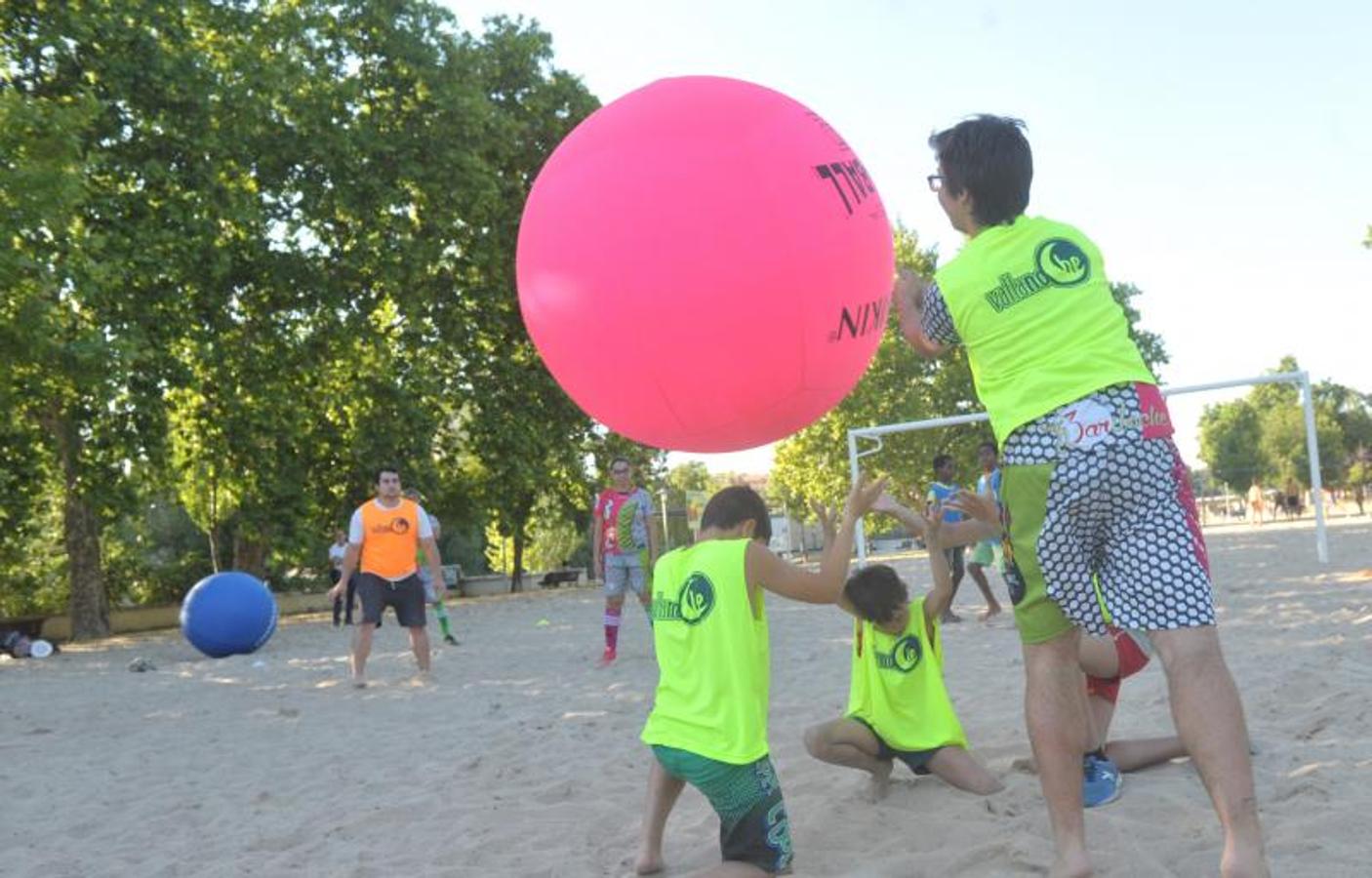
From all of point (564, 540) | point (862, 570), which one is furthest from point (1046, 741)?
point (564, 540)

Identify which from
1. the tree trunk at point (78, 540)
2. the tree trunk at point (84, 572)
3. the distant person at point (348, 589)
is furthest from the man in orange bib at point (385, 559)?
the tree trunk at point (84, 572)

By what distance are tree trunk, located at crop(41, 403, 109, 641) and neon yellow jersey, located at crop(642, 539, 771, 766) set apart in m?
17.0

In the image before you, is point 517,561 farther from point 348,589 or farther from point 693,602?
point 693,602

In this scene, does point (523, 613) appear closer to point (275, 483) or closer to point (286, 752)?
point (275, 483)

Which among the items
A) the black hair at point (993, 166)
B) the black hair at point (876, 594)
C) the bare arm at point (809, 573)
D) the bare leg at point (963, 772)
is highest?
the black hair at point (993, 166)

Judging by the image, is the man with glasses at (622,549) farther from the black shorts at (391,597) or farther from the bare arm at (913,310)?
the bare arm at (913,310)

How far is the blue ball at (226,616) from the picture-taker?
12961mm

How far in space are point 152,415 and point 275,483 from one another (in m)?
3.19

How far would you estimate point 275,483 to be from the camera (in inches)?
789

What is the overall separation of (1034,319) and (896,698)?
1.93 m

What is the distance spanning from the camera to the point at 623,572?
10070 mm

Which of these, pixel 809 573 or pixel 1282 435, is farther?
pixel 1282 435

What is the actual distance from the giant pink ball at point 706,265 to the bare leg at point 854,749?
115 cm

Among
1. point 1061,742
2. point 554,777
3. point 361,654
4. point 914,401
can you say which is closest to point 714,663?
point 1061,742
